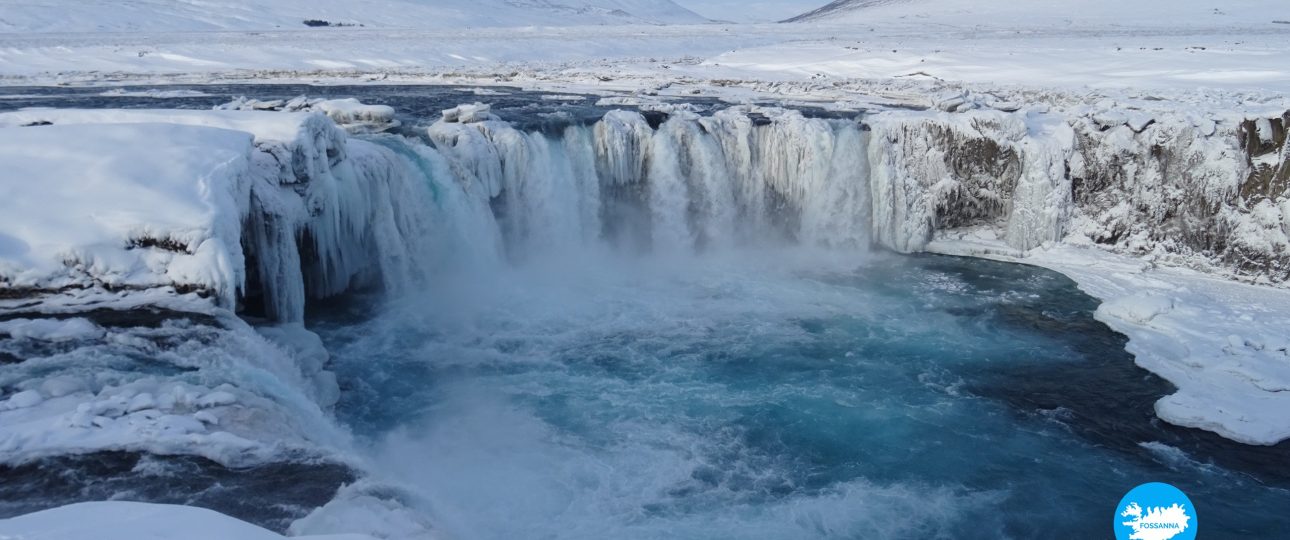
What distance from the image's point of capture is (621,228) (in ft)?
57.3

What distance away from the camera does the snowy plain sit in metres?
8.64

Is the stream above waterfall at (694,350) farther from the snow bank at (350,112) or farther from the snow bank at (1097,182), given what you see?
the snow bank at (350,112)

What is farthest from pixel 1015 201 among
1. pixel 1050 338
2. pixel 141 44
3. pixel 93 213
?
pixel 141 44

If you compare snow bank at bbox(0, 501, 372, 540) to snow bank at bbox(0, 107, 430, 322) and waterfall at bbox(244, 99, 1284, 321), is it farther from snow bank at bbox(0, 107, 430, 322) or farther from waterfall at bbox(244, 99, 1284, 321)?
waterfall at bbox(244, 99, 1284, 321)

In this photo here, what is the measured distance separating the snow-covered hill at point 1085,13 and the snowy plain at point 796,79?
12.0 inches

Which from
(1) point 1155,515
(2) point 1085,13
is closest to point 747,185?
(1) point 1155,515

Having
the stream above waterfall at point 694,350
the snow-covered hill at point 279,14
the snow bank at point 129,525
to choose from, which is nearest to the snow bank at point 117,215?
the stream above waterfall at point 694,350

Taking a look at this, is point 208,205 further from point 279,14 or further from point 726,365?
point 279,14

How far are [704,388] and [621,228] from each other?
714cm

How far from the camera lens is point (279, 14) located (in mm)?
69000

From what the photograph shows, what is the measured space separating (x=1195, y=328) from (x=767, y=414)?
23.7 ft

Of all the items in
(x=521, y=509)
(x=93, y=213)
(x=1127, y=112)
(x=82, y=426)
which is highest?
(x=1127, y=112)

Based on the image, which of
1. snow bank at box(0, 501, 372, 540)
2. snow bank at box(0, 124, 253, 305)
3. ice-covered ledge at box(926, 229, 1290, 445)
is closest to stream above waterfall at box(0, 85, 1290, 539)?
ice-covered ledge at box(926, 229, 1290, 445)

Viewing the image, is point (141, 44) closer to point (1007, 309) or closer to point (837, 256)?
point (837, 256)
